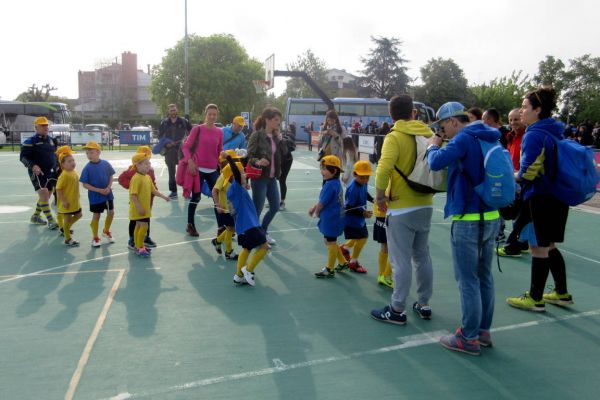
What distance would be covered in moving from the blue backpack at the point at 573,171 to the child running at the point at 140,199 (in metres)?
4.55

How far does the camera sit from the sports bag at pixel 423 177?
4.02 metres

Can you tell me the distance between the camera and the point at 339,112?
38.7m

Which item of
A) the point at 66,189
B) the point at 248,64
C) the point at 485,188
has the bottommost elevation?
the point at 66,189

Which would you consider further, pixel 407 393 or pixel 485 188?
pixel 485 188

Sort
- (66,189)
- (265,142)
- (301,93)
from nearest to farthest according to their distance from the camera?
(265,142) → (66,189) → (301,93)

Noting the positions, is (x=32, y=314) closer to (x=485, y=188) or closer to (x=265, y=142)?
(x=265, y=142)

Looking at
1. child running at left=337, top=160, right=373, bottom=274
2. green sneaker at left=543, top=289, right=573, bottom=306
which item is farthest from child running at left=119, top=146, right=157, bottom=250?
green sneaker at left=543, top=289, right=573, bottom=306

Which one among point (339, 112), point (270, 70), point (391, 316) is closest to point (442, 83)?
point (339, 112)

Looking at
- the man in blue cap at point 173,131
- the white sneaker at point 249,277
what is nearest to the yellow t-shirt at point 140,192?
the white sneaker at point 249,277

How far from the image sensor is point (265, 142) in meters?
6.67

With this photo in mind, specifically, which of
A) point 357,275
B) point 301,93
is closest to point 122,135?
point 357,275

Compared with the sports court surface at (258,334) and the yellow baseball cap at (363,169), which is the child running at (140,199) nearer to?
the sports court surface at (258,334)

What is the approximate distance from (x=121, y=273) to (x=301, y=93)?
7508 cm

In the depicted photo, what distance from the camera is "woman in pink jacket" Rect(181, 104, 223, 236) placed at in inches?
301
